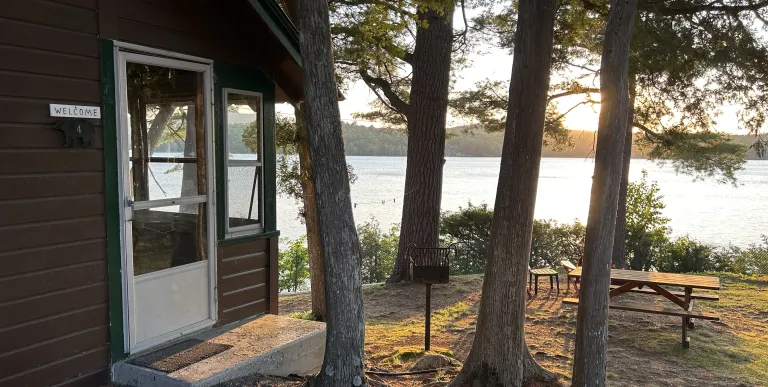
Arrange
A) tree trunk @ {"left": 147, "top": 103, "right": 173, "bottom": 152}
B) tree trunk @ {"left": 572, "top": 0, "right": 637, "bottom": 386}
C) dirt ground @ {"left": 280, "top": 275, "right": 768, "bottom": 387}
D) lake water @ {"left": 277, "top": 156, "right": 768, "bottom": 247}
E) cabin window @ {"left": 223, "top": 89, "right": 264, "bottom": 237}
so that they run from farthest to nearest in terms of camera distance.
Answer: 1. lake water @ {"left": 277, "top": 156, "right": 768, "bottom": 247}
2. dirt ground @ {"left": 280, "top": 275, "right": 768, "bottom": 387}
3. cabin window @ {"left": 223, "top": 89, "right": 264, "bottom": 237}
4. tree trunk @ {"left": 147, "top": 103, "right": 173, "bottom": 152}
5. tree trunk @ {"left": 572, "top": 0, "right": 637, "bottom": 386}

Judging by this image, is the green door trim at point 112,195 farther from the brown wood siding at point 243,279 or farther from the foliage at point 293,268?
the foliage at point 293,268

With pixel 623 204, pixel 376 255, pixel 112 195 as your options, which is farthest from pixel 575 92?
pixel 112 195

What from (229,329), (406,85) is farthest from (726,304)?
(229,329)

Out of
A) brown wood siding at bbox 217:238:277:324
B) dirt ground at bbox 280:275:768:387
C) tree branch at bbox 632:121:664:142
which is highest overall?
tree branch at bbox 632:121:664:142

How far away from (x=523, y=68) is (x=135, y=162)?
3140 mm

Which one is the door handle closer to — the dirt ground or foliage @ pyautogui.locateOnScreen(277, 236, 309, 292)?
the dirt ground

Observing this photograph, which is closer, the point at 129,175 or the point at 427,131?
the point at 129,175

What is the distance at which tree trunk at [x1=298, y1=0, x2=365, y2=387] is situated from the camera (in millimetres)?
3717

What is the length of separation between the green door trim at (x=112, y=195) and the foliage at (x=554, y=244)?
35.0ft

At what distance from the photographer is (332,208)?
3.79m

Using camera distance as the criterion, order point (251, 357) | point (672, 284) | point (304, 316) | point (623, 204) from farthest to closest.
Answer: point (623, 204), point (304, 316), point (672, 284), point (251, 357)

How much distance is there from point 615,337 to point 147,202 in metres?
5.56

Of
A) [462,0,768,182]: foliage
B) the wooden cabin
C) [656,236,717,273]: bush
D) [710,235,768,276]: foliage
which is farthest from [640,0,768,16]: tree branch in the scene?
[710,235,768,276]: foliage

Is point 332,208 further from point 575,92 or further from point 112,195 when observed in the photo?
point 575,92
